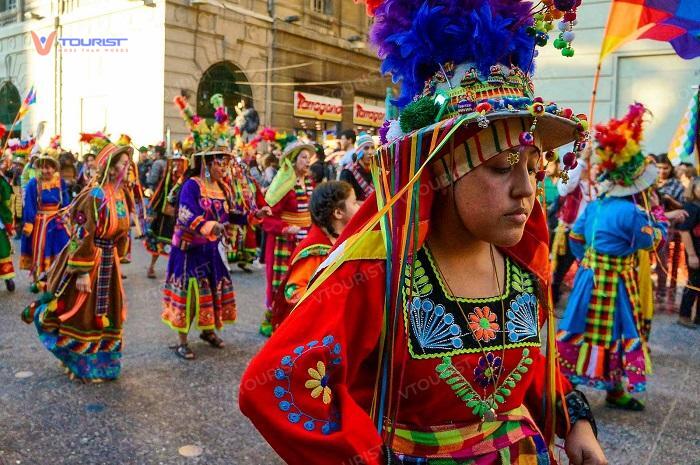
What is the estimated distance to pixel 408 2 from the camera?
1.84 metres

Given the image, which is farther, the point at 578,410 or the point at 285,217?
the point at 285,217

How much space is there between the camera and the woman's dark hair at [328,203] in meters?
4.28

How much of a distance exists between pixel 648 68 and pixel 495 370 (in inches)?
460

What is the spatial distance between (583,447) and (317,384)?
3.06 ft

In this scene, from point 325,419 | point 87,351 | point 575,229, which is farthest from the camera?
point 575,229

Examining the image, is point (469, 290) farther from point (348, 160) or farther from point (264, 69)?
point (264, 69)

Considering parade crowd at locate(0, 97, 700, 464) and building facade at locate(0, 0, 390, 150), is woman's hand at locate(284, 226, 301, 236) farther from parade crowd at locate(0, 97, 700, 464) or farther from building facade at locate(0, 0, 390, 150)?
building facade at locate(0, 0, 390, 150)

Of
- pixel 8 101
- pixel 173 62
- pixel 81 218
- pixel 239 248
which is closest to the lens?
pixel 81 218

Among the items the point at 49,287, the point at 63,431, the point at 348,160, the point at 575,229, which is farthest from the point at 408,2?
the point at 348,160

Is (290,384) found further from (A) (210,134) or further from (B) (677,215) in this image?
(B) (677,215)

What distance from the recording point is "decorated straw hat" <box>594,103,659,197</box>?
4.97m

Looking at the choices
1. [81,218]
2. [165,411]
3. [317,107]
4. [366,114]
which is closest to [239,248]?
[81,218]

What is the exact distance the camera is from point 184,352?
18.9 ft

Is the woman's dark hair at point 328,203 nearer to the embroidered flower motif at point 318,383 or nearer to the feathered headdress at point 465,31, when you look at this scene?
the feathered headdress at point 465,31
